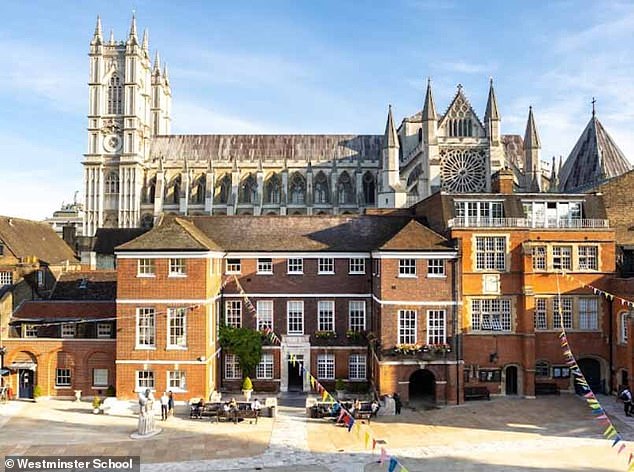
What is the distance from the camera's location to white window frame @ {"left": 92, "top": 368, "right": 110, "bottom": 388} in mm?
33531

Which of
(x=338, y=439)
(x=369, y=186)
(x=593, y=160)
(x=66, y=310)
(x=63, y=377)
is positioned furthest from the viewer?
(x=369, y=186)

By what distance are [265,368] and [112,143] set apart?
70585 mm

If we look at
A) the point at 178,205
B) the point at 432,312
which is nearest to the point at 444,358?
the point at 432,312

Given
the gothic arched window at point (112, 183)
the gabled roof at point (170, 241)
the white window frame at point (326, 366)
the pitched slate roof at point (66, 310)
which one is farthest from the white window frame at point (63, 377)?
the gothic arched window at point (112, 183)

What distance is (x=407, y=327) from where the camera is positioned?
32.3 meters

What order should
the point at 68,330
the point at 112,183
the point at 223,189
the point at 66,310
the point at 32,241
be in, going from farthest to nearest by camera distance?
1. the point at 223,189
2. the point at 112,183
3. the point at 32,241
4. the point at 66,310
5. the point at 68,330

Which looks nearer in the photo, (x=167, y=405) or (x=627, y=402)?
(x=627, y=402)

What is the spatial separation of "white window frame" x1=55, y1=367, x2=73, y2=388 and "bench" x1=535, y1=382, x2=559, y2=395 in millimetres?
27058

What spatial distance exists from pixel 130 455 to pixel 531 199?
86.3 ft

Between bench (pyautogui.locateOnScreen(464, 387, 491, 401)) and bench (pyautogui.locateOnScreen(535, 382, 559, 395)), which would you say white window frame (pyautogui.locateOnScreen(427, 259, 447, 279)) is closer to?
bench (pyautogui.locateOnScreen(464, 387, 491, 401))

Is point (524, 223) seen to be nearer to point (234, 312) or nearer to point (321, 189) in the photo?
point (234, 312)

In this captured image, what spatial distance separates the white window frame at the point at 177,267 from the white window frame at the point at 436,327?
1375 centimetres

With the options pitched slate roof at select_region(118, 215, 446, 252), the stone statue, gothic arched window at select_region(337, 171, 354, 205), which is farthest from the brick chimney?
gothic arched window at select_region(337, 171, 354, 205)

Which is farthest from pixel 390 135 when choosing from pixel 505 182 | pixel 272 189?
pixel 505 182
